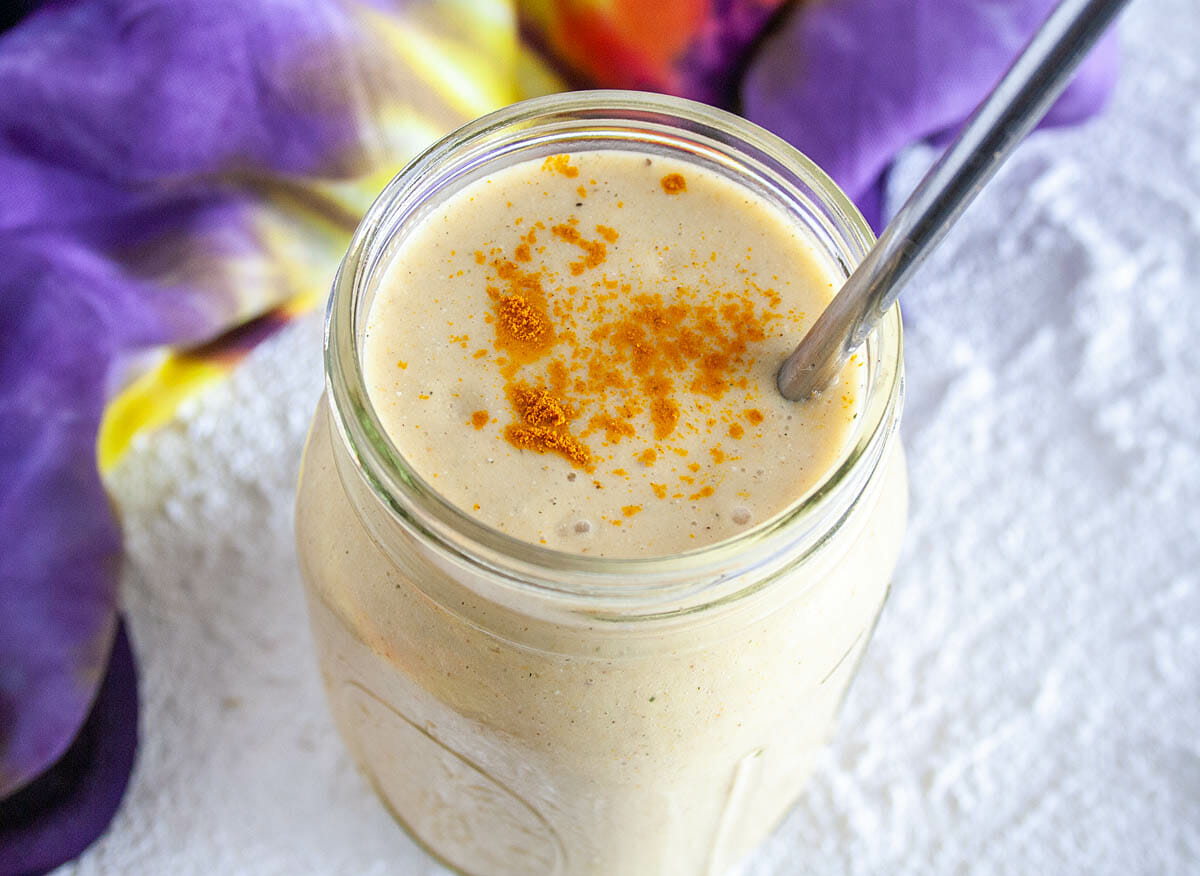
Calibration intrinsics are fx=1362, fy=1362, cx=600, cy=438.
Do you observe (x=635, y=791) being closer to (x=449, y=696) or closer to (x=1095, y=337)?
(x=449, y=696)

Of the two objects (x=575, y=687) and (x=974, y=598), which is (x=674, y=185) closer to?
(x=575, y=687)

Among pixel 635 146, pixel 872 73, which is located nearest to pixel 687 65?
pixel 872 73

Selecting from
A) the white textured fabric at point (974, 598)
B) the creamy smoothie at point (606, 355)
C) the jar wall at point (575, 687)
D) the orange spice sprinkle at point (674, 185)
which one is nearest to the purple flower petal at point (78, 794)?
the white textured fabric at point (974, 598)

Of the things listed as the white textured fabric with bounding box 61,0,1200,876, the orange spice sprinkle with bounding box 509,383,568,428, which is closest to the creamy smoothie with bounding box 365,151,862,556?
the orange spice sprinkle with bounding box 509,383,568,428

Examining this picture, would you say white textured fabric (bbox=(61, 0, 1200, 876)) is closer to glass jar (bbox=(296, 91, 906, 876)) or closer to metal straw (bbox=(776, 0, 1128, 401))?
glass jar (bbox=(296, 91, 906, 876))

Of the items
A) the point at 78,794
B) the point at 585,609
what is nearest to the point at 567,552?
the point at 585,609

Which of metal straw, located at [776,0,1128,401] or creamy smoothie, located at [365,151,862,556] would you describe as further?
creamy smoothie, located at [365,151,862,556]
